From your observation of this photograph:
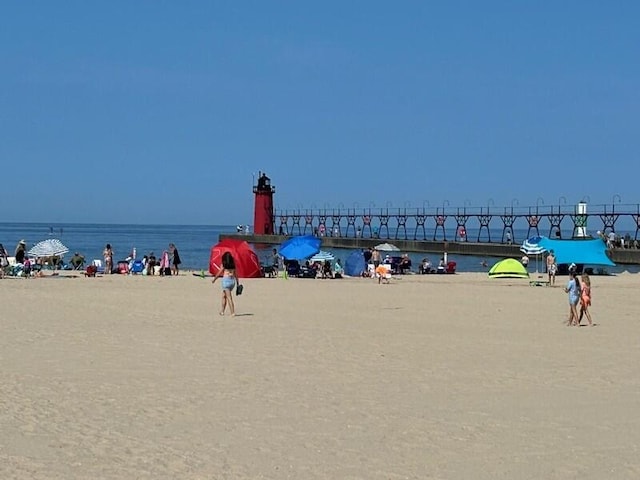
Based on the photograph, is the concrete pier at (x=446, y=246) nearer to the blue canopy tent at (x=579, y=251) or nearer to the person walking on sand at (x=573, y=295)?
the blue canopy tent at (x=579, y=251)

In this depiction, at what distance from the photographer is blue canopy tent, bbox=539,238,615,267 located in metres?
32.5

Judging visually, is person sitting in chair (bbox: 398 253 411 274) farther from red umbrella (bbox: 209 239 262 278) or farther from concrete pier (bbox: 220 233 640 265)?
concrete pier (bbox: 220 233 640 265)

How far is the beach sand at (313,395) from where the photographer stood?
6449mm

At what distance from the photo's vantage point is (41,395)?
338 inches

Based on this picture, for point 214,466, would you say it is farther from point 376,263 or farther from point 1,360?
point 376,263

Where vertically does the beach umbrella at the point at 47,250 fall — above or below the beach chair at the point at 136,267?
above

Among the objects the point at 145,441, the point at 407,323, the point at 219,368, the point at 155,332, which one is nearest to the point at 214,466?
the point at 145,441

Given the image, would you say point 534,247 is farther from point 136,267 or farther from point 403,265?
point 136,267

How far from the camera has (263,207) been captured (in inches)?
3159

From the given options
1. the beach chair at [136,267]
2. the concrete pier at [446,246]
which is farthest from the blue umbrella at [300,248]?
the concrete pier at [446,246]

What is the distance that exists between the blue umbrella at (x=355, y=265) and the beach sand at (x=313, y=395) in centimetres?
1504

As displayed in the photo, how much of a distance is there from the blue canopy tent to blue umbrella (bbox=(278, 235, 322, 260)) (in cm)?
885

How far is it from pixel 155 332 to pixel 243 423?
6.59 meters

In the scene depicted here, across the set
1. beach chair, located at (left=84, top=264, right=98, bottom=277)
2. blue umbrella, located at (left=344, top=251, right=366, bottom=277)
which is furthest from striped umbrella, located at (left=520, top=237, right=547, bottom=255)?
beach chair, located at (left=84, top=264, right=98, bottom=277)
